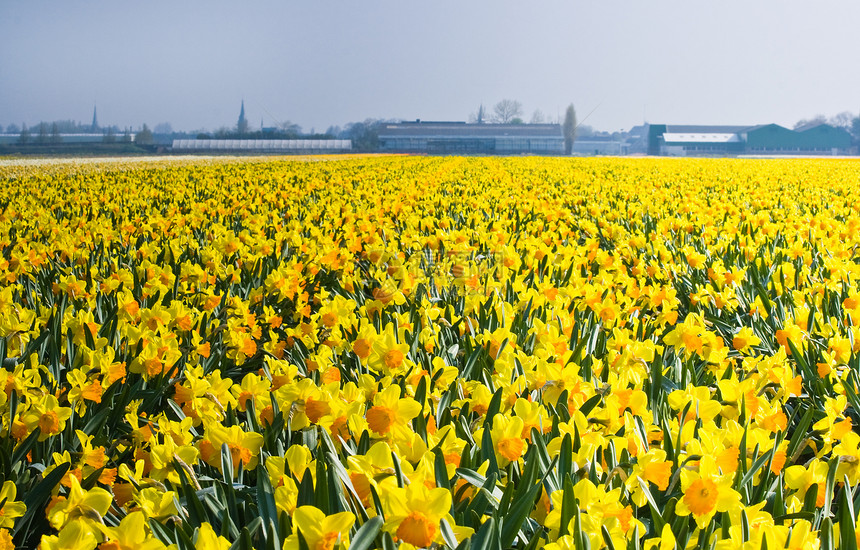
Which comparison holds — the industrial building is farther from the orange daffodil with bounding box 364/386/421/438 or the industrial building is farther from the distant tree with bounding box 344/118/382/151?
the orange daffodil with bounding box 364/386/421/438

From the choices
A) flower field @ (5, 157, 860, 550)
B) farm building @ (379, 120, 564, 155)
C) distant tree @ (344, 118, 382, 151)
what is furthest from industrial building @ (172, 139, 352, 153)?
flower field @ (5, 157, 860, 550)

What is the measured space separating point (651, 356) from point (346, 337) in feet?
3.25

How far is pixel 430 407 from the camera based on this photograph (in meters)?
1.72

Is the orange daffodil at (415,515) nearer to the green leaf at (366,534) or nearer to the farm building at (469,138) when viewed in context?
the green leaf at (366,534)

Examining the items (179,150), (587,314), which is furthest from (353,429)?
(179,150)

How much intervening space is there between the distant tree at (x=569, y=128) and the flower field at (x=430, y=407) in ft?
244

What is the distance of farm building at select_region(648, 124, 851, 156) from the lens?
8181 cm

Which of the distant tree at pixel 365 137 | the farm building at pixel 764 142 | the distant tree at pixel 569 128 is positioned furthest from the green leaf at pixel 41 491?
the farm building at pixel 764 142

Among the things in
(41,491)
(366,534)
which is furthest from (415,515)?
(41,491)

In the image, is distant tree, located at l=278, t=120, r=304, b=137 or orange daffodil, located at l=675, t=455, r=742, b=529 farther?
distant tree, located at l=278, t=120, r=304, b=137

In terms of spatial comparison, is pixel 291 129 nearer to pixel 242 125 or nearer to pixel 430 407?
pixel 242 125

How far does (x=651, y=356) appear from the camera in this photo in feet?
6.44

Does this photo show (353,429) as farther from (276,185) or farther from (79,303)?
(276,185)

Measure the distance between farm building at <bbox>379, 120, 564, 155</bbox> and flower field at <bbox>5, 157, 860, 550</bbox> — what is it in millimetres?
69101
